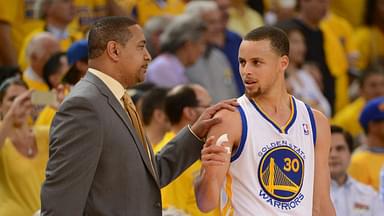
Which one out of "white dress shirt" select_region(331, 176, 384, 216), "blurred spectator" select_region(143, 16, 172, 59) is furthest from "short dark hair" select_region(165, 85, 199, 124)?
"blurred spectator" select_region(143, 16, 172, 59)

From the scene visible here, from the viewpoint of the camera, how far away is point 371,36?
1375 cm

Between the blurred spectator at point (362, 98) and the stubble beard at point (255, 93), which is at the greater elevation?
the stubble beard at point (255, 93)

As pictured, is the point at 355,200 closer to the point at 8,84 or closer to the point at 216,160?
the point at 8,84

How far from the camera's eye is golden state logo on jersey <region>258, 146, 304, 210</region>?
5.53m

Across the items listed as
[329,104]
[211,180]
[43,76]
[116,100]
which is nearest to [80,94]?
[116,100]

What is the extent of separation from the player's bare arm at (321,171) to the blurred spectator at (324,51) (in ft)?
20.1

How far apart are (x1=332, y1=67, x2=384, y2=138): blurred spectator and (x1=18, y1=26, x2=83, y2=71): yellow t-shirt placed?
9.49ft

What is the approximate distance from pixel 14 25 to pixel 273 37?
565cm

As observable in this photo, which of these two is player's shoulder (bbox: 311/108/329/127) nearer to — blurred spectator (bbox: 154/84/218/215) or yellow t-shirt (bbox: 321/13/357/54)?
blurred spectator (bbox: 154/84/218/215)

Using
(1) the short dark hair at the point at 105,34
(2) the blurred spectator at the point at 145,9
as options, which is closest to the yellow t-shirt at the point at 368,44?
(2) the blurred spectator at the point at 145,9

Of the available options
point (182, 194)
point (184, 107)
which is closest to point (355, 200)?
point (184, 107)

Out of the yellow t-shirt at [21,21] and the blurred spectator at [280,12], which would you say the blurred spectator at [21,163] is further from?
the blurred spectator at [280,12]

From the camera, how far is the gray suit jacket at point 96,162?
17.0 feet

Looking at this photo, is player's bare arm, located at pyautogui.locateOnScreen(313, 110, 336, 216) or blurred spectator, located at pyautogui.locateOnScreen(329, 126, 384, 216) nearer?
player's bare arm, located at pyautogui.locateOnScreen(313, 110, 336, 216)
